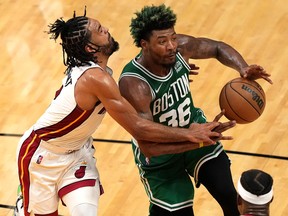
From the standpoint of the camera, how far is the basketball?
6766 mm

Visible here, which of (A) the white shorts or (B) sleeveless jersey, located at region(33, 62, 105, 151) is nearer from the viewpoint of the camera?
(B) sleeveless jersey, located at region(33, 62, 105, 151)

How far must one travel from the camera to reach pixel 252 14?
35.8 ft

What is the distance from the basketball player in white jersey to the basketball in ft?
1.67

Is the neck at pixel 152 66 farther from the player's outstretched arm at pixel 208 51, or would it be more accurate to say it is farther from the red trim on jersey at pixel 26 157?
the red trim on jersey at pixel 26 157

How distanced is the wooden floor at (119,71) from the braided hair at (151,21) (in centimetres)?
212

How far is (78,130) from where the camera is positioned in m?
6.56

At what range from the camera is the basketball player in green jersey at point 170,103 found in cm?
657

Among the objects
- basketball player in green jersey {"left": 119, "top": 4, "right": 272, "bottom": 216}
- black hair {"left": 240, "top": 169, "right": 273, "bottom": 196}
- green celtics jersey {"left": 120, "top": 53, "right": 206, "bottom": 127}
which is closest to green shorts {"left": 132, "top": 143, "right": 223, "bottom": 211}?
basketball player in green jersey {"left": 119, "top": 4, "right": 272, "bottom": 216}

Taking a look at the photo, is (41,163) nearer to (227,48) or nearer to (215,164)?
(215,164)

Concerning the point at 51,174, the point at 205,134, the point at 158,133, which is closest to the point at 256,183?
the point at 205,134

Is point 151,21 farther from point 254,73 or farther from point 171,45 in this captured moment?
point 254,73

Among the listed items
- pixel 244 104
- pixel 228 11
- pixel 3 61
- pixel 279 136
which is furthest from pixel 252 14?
pixel 244 104

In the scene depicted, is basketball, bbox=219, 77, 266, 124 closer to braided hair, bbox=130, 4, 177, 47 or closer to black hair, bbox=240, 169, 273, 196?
braided hair, bbox=130, 4, 177, 47

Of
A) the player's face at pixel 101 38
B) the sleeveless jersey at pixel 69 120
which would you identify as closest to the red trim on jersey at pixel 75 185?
the sleeveless jersey at pixel 69 120
